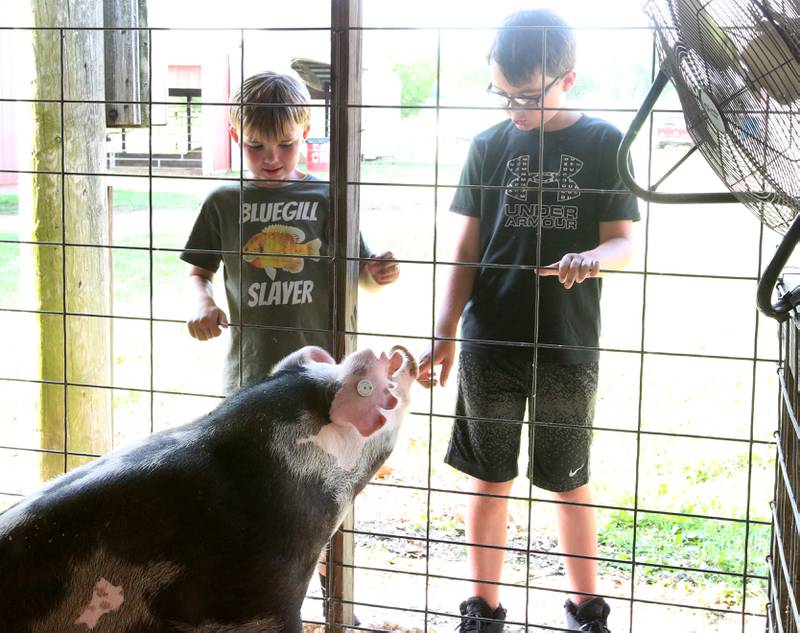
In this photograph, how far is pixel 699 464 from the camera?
4762 millimetres

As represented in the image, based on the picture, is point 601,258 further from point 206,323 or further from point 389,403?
point 206,323

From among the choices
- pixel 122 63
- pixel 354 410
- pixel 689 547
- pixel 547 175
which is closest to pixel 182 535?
pixel 354 410

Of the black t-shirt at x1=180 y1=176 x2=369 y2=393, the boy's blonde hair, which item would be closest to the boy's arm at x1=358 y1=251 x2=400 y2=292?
the black t-shirt at x1=180 y1=176 x2=369 y2=393

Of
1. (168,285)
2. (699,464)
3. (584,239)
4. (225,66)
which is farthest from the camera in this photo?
(225,66)

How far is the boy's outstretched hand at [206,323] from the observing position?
2.82m

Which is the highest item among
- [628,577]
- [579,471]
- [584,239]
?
[584,239]

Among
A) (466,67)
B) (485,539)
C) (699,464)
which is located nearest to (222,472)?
(485,539)

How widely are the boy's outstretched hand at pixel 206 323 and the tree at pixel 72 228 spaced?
2.32 feet

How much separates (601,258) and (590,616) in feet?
3.61

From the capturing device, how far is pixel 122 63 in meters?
3.54

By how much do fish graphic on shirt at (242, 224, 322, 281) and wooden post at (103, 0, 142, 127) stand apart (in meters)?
0.92

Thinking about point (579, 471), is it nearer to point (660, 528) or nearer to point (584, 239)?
point (584, 239)

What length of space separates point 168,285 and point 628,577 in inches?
224

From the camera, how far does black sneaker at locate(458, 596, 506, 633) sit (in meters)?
2.92
